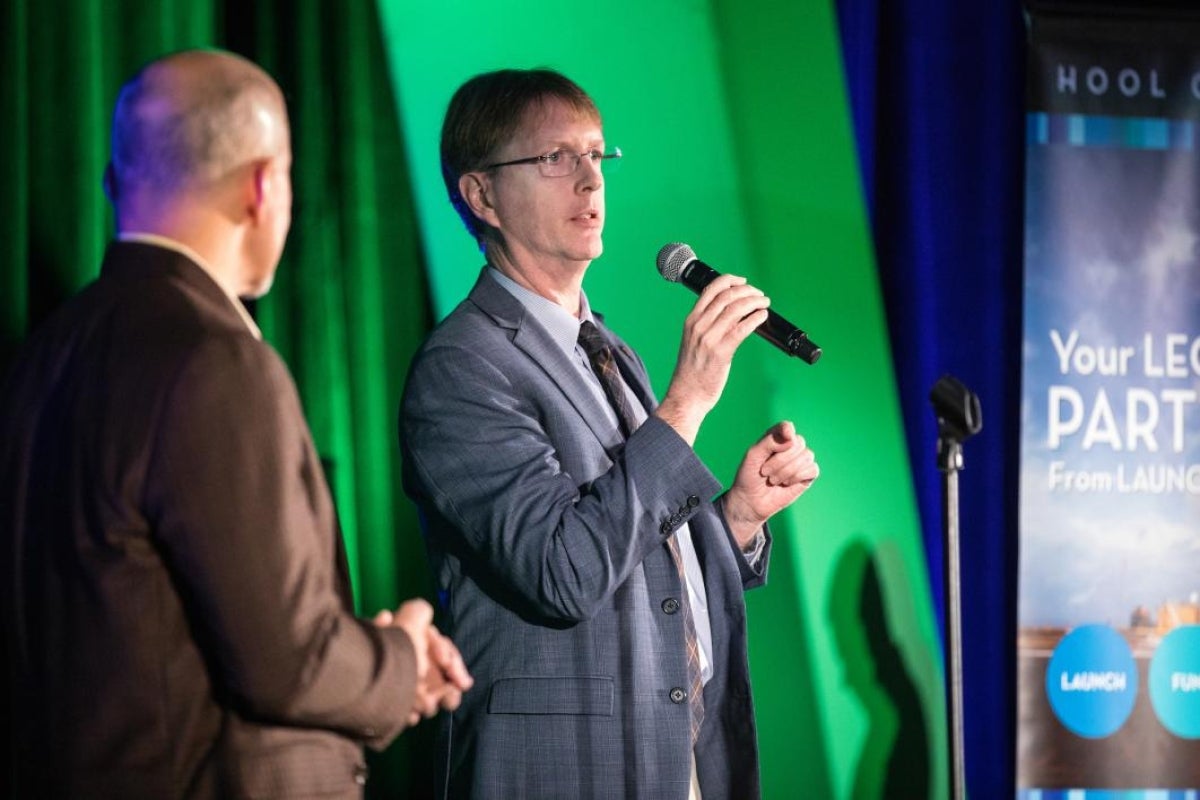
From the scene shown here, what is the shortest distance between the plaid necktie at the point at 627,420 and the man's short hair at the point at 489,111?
0.27 metres

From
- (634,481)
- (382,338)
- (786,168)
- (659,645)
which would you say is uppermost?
(786,168)

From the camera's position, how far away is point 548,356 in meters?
2.05

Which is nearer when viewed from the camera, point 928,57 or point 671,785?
point 671,785

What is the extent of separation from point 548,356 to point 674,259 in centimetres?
28

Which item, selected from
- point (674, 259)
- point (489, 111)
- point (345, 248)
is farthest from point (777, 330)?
point (345, 248)

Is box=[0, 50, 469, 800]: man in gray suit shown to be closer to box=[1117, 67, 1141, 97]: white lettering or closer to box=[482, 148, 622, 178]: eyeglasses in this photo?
box=[482, 148, 622, 178]: eyeglasses

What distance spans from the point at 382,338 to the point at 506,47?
2.47ft

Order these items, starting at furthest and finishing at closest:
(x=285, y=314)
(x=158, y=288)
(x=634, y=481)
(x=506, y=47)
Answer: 1. (x=506, y=47)
2. (x=285, y=314)
3. (x=634, y=481)
4. (x=158, y=288)

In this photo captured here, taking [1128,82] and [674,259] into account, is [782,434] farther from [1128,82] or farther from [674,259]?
[1128,82]

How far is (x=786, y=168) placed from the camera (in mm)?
3287

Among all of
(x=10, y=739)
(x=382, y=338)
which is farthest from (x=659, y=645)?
(x=382, y=338)

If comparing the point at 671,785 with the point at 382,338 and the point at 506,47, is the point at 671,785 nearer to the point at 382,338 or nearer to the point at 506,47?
the point at 382,338

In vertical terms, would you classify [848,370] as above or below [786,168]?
below

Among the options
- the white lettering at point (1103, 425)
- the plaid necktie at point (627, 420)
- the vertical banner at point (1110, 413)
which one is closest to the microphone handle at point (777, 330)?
the plaid necktie at point (627, 420)
